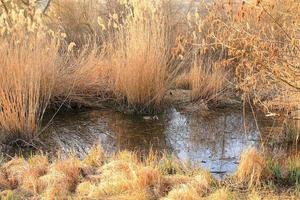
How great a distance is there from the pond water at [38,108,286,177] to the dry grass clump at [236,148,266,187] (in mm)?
389

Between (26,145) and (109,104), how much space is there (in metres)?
1.94

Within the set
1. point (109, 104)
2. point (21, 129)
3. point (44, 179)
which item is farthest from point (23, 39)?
point (44, 179)

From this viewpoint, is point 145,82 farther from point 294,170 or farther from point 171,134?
point 294,170

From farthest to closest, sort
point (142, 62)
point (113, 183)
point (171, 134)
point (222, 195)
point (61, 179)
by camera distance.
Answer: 1. point (142, 62)
2. point (171, 134)
3. point (61, 179)
4. point (113, 183)
5. point (222, 195)

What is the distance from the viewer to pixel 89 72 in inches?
301

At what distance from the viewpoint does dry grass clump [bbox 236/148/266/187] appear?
4.54 metres

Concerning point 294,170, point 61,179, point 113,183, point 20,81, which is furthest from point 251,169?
point 20,81

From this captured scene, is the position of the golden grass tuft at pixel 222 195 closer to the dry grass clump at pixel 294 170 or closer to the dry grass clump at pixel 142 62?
the dry grass clump at pixel 294 170

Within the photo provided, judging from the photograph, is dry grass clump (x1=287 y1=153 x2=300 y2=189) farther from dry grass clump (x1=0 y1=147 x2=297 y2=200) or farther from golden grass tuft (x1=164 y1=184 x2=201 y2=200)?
golden grass tuft (x1=164 y1=184 x2=201 y2=200)

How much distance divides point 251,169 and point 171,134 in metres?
1.94

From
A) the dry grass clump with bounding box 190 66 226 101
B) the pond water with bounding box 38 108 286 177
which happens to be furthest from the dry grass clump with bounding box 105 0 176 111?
the dry grass clump with bounding box 190 66 226 101

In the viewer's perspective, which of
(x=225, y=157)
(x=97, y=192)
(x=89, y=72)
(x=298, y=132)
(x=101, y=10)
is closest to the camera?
(x=97, y=192)

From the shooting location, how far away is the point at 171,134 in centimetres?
645

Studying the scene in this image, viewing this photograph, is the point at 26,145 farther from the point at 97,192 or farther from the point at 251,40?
the point at 251,40
